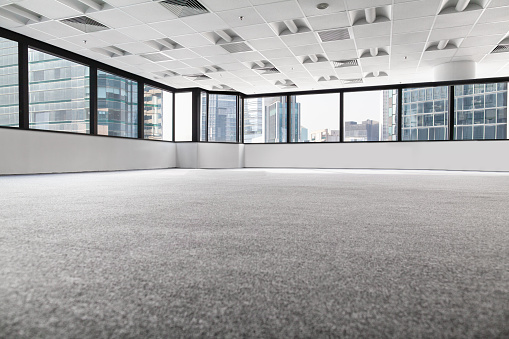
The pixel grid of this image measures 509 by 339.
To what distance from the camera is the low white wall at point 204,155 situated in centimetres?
1112

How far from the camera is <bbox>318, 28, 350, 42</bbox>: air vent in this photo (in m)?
6.49

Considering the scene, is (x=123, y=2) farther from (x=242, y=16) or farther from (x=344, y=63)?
(x=344, y=63)

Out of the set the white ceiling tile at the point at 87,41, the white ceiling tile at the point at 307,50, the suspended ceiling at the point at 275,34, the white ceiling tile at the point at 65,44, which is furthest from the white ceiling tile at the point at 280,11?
the white ceiling tile at the point at 65,44

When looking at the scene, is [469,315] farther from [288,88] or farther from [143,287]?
[288,88]

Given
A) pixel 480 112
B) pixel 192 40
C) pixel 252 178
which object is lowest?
pixel 252 178

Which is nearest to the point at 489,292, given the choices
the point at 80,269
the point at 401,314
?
the point at 401,314

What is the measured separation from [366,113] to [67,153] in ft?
30.9

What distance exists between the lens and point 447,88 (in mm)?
9898

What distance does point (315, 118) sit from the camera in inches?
467

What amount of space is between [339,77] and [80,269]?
986cm

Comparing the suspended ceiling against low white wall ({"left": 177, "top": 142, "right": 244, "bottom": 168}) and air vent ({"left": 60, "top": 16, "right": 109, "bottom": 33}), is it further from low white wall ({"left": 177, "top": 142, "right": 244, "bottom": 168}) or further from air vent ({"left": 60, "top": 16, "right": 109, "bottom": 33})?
low white wall ({"left": 177, "top": 142, "right": 244, "bottom": 168})

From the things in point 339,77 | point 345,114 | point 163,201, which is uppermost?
point 339,77

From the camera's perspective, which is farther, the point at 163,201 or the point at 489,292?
the point at 163,201

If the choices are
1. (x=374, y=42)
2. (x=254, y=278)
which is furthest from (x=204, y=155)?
(x=254, y=278)
